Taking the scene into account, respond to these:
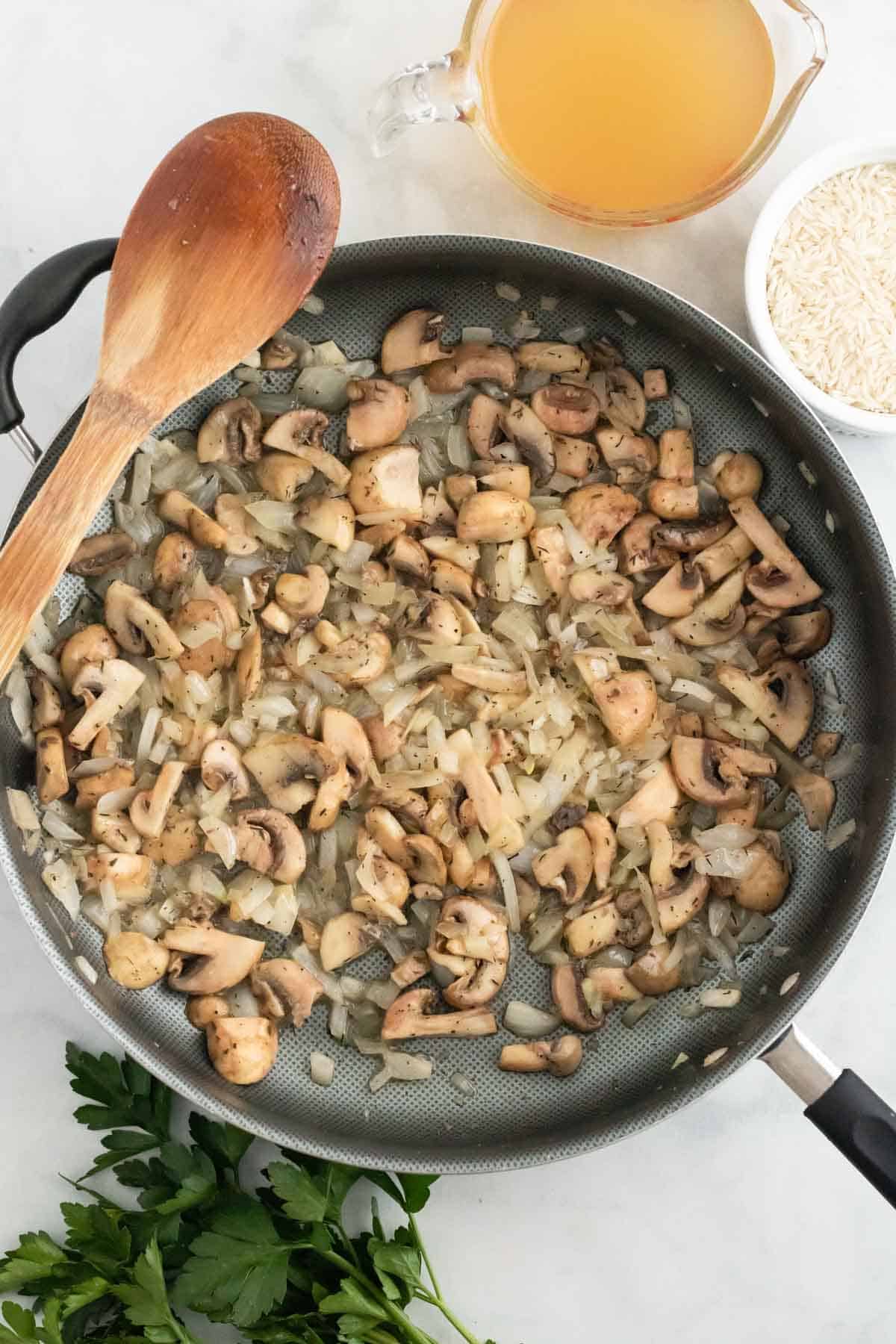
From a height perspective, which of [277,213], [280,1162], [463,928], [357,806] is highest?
[277,213]

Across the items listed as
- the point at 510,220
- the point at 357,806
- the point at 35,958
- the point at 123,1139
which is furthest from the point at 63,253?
the point at 123,1139

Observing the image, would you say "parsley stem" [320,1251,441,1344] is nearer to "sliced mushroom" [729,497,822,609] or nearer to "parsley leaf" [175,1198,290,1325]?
"parsley leaf" [175,1198,290,1325]

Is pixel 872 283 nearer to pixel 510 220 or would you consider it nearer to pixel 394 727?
pixel 510 220

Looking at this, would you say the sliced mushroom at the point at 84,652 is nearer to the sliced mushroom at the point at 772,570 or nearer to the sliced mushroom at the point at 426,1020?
the sliced mushroom at the point at 426,1020

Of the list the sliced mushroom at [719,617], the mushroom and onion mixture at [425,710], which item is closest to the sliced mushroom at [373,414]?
the mushroom and onion mixture at [425,710]

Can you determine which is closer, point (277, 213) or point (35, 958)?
point (277, 213)

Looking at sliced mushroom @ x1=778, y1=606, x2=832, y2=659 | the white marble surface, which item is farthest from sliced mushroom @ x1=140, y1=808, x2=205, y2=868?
sliced mushroom @ x1=778, y1=606, x2=832, y2=659

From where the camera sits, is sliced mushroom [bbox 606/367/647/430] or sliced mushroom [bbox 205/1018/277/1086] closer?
sliced mushroom [bbox 205/1018/277/1086]
